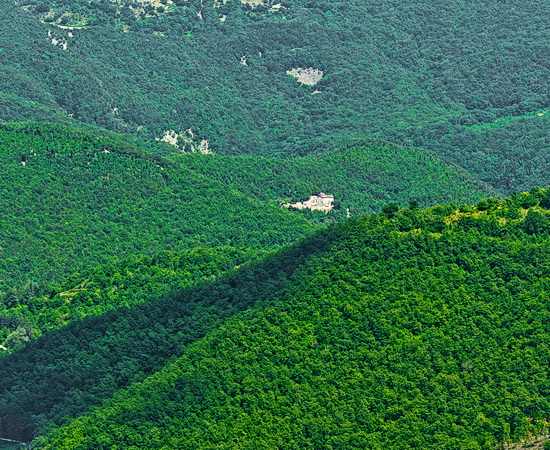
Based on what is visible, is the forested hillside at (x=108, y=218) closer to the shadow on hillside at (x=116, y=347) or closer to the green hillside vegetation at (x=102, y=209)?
the green hillside vegetation at (x=102, y=209)

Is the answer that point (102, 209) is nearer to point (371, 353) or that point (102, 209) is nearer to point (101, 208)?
point (101, 208)

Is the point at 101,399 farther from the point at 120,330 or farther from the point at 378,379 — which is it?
the point at 378,379

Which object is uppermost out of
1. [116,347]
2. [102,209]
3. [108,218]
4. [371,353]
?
[371,353]

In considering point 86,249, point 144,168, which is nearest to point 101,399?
point 86,249

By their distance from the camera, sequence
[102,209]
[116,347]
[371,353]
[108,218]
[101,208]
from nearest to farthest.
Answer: [371,353] → [116,347] → [108,218] → [102,209] → [101,208]

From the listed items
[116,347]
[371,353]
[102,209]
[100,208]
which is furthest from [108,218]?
[371,353]

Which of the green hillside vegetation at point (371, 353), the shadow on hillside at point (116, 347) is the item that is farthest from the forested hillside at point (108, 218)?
the green hillside vegetation at point (371, 353)
